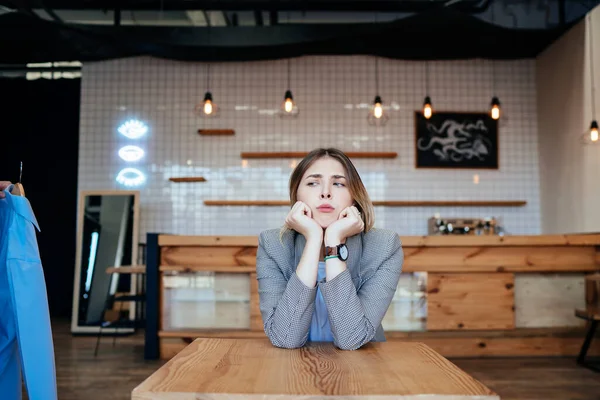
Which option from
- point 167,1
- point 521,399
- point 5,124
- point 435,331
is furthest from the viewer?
point 5,124

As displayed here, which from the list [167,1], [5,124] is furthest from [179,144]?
[5,124]

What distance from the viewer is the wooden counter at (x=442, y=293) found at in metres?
4.39

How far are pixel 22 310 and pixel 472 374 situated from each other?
3.12 metres

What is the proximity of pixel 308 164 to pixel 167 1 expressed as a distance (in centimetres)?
436

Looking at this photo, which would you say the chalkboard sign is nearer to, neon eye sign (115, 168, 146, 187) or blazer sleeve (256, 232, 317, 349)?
neon eye sign (115, 168, 146, 187)

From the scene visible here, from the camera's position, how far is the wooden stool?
3963mm

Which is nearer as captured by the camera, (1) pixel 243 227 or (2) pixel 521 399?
(2) pixel 521 399

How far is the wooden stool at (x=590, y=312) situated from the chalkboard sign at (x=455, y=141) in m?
2.25

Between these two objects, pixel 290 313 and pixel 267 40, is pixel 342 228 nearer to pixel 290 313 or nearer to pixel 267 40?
pixel 290 313

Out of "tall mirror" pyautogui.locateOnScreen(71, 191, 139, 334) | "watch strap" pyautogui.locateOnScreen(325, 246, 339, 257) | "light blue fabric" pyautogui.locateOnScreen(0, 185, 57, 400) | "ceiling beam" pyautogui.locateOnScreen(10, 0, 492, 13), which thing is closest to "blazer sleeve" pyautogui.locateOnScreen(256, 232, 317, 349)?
"watch strap" pyautogui.locateOnScreen(325, 246, 339, 257)

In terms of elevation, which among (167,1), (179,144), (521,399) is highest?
(167,1)

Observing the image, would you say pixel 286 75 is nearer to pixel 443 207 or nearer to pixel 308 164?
pixel 443 207

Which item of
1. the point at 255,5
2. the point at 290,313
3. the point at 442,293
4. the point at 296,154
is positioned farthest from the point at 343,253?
the point at 296,154

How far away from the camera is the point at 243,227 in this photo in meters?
6.43
